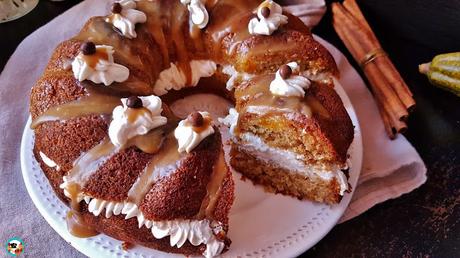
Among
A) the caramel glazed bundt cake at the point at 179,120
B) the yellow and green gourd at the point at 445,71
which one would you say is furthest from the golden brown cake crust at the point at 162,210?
the yellow and green gourd at the point at 445,71

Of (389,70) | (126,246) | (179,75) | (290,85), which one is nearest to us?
(126,246)

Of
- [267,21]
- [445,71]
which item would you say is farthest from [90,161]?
[445,71]

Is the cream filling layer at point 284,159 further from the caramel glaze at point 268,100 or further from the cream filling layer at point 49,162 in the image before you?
the cream filling layer at point 49,162

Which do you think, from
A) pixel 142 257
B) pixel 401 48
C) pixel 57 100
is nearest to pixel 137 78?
pixel 57 100

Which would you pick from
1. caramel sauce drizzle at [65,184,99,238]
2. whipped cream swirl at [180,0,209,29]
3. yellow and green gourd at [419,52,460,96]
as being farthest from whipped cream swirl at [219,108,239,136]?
yellow and green gourd at [419,52,460,96]

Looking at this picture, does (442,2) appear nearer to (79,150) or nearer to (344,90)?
(344,90)

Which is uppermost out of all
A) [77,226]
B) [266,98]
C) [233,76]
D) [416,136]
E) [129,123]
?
[129,123]

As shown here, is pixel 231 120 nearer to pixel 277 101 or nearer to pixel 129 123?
pixel 277 101
